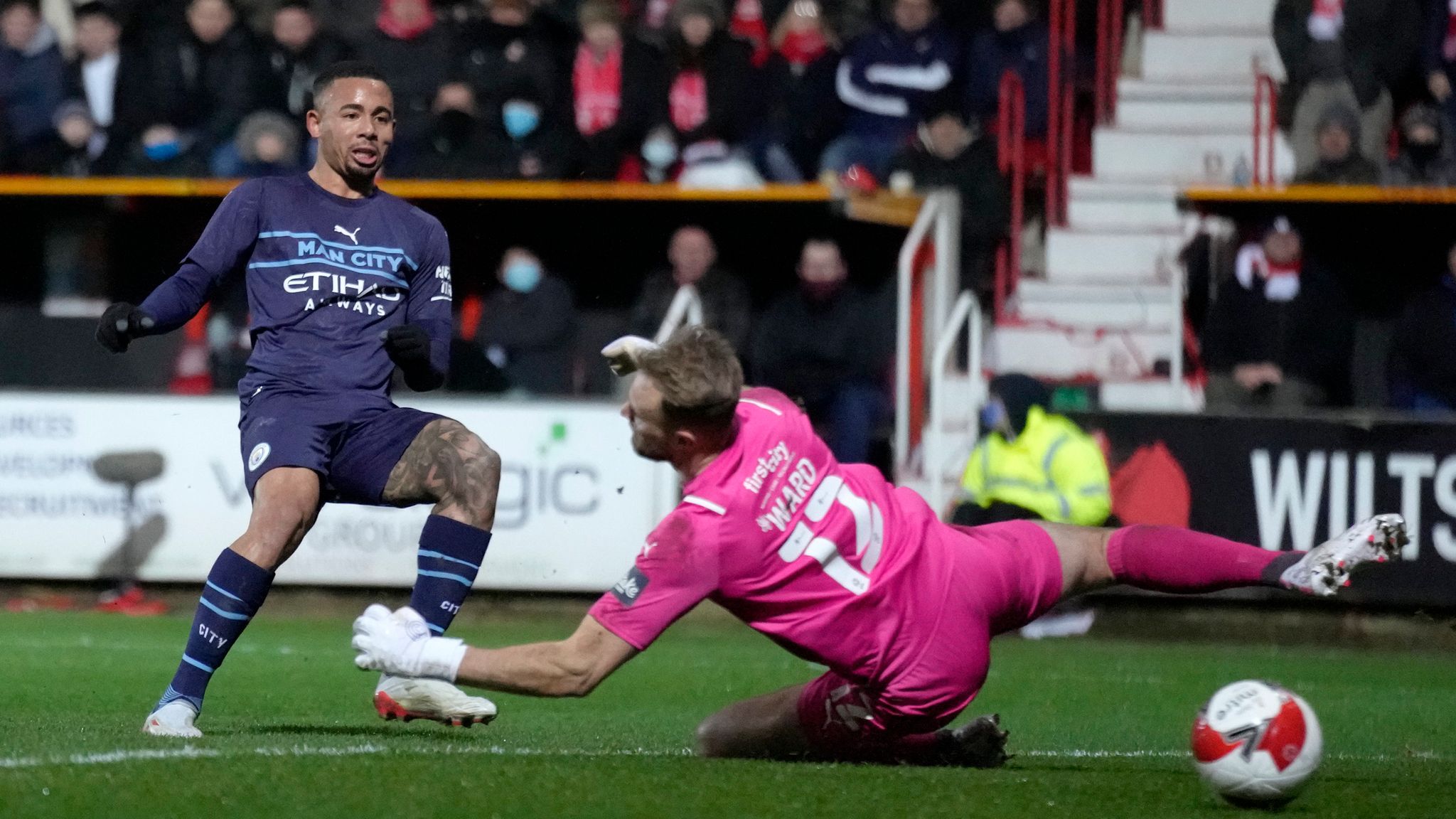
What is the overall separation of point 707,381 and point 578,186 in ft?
28.3

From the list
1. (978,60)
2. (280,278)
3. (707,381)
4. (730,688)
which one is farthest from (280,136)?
(707,381)

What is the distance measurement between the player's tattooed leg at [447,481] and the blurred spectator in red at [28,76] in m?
9.06

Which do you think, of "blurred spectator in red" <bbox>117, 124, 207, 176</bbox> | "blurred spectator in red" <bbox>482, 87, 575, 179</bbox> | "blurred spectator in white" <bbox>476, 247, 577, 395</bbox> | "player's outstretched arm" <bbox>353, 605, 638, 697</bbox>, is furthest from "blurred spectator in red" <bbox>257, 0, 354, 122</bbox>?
"player's outstretched arm" <bbox>353, 605, 638, 697</bbox>

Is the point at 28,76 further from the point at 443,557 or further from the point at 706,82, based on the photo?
the point at 443,557

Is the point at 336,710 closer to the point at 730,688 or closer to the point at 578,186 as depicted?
the point at 730,688

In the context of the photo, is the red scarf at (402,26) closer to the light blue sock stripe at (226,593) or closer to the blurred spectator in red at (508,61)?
the blurred spectator in red at (508,61)

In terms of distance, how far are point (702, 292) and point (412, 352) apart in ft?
23.8

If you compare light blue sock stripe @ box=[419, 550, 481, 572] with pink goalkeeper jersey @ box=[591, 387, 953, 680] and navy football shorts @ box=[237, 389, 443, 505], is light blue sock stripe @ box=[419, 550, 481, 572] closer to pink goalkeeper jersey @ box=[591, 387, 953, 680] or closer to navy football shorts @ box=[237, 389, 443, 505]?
navy football shorts @ box=[237, 389, 443, 505]

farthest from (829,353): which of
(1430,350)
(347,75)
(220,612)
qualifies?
(220,612)

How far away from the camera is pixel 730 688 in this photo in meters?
9.33

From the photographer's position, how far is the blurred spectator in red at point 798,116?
1414cm

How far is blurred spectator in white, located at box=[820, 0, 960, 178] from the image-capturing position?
14234mm

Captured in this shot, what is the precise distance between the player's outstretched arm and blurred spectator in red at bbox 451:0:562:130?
9.27 m

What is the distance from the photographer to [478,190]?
1386 centimetres
